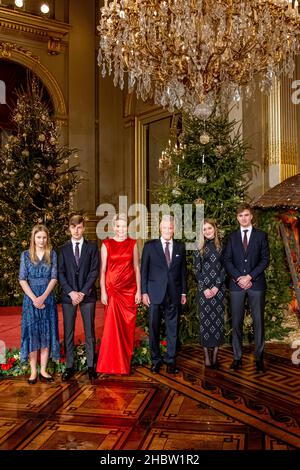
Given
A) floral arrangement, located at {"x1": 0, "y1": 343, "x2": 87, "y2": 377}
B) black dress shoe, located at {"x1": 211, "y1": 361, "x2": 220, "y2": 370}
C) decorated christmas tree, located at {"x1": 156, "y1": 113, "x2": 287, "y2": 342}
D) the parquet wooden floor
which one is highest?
decorated christmas tree, located at {"x1": 156, "y1": 113, "x2": 287, "y2": 342}

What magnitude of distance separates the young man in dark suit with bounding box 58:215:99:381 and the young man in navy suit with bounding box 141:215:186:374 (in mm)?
488

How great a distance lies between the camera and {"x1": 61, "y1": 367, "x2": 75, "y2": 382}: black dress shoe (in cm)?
394

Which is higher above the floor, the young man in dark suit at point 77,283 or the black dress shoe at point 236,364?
the young man in dark suit at point 77,283

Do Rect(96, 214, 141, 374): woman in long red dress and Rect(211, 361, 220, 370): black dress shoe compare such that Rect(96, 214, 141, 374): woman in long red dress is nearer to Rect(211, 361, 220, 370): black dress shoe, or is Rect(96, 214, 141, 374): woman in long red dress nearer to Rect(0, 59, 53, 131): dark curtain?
Rect(211, 361, 220, 370): black dress shoe

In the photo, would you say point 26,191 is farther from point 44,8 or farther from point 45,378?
point 44,8

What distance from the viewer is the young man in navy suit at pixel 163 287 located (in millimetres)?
4172

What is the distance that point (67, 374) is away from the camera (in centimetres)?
397

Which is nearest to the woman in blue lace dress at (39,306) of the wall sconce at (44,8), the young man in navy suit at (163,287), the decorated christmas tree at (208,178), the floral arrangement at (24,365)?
the floral arrangement at (24,365)

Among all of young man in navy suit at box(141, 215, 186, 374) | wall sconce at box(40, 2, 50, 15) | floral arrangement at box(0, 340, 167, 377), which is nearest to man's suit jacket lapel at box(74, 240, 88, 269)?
young man in navy suit at box(141, 215, 186, 374)

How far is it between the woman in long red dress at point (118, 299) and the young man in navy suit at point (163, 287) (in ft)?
0.49

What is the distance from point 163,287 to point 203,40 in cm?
351

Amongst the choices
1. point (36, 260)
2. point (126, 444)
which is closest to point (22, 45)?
point (36, 260)

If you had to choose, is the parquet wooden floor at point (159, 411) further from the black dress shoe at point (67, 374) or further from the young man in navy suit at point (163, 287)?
the young man in navy suit at point (163, 287)
